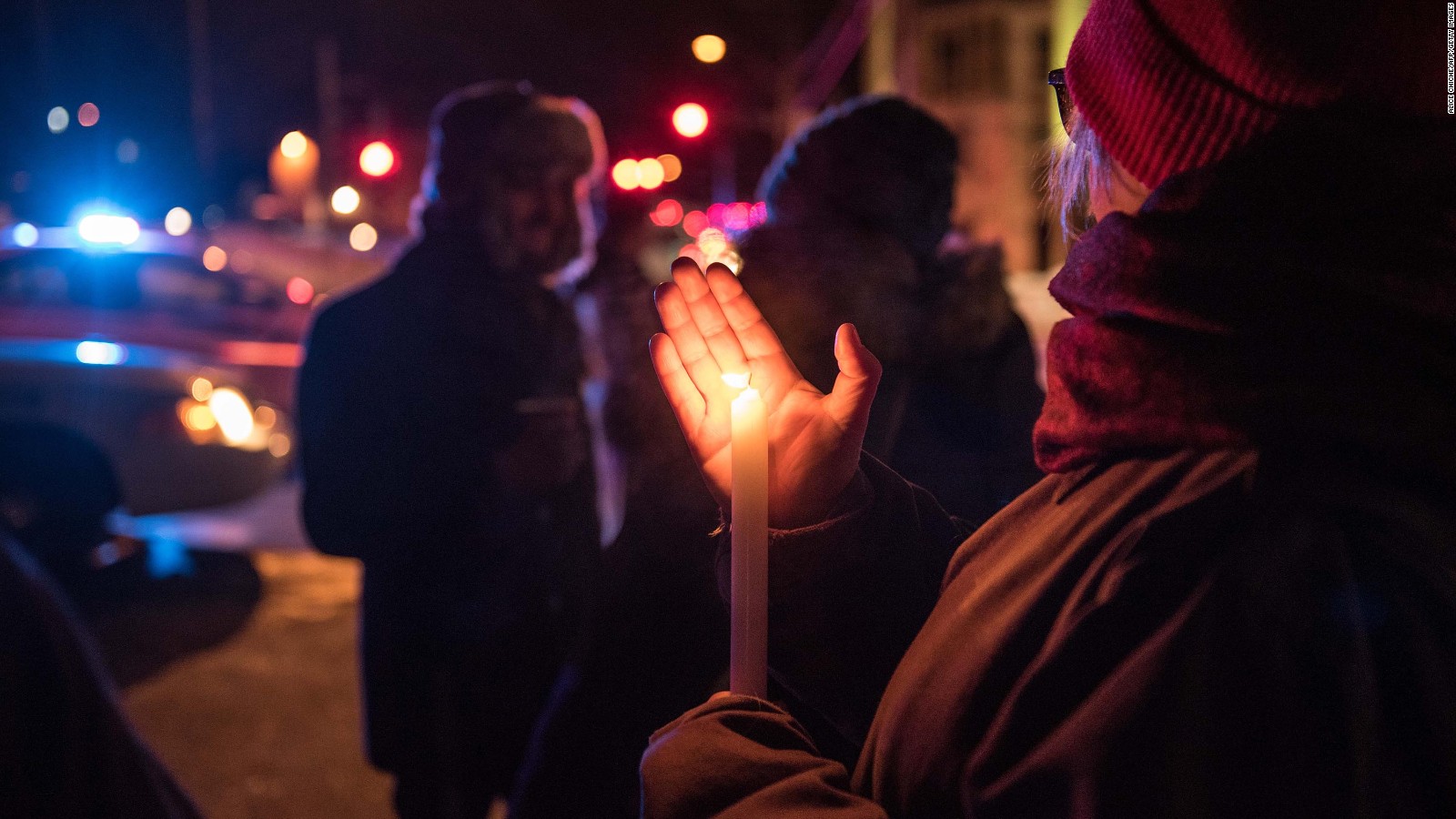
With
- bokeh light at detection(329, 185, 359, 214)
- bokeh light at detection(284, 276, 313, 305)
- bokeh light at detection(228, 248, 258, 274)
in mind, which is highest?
bokeh light at detection(329, 185, 359, 214)

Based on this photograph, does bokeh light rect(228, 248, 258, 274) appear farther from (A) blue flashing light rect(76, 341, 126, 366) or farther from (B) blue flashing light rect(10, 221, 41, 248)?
(A) blue flashing light rect(76, 341, 126, 366)

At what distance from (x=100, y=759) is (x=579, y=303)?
1576 millimetres

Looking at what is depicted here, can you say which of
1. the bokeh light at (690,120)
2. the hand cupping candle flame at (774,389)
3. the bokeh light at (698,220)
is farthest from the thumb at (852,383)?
the bokeh light at (690,120)

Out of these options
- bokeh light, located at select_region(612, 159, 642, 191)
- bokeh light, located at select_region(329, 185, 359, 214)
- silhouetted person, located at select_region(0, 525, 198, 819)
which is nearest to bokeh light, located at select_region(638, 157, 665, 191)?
bokeh light, located at select_region(612, 159, 642, 191)

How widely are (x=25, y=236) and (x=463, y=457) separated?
627 centimetres

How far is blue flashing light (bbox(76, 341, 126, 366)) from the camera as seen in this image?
582 centimetres

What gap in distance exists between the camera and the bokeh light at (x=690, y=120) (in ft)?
9.71

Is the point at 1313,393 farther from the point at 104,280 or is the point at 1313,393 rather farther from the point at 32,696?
the point at 104,280

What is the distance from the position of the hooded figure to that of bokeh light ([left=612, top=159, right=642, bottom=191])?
86 cm

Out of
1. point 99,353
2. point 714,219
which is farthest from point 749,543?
point 99,353

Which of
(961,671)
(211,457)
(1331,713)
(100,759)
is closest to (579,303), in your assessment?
(100,759)

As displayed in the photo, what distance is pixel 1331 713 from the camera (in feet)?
2.35

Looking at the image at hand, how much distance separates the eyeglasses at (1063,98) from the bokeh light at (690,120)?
1.93 metres

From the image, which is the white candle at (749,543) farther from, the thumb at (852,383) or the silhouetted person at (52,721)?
the silhouetted person at (52,721)
